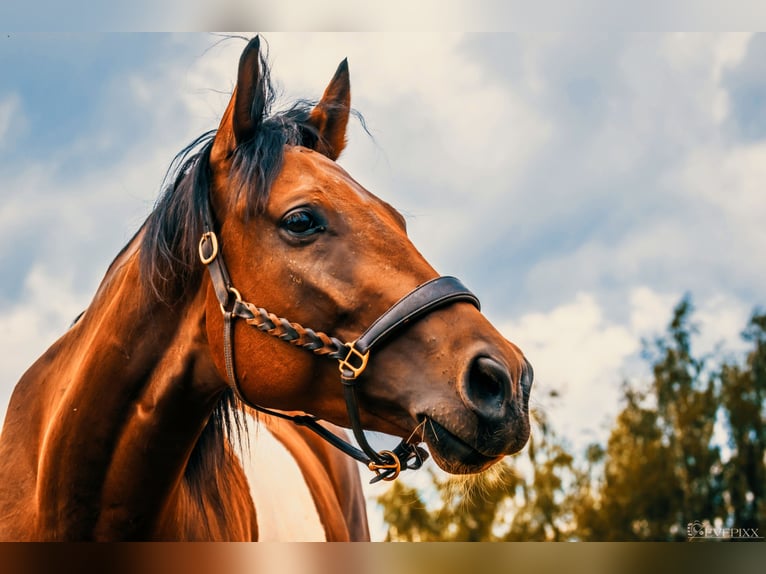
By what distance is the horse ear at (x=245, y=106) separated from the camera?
266 centimetres

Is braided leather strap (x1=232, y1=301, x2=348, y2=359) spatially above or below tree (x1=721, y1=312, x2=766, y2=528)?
below

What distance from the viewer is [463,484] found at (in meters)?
2.59

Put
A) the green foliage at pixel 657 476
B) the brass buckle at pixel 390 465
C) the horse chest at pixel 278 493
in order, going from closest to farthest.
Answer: the brass buckle at pixel 390 465, the horse chest at pixel 278 493, the green foliage at pixel 657 476

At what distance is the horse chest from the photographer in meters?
3.72

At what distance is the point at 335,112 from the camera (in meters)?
3.26

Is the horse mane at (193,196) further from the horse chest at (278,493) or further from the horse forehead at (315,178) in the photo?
the horse chest at (278,493)

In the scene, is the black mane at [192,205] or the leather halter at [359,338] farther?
the black mane at [192,205]

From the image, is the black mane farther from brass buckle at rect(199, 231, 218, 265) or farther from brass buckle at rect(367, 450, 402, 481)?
brass buckle at rect(367, 450, 402, 481)

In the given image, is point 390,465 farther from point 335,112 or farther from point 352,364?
point 335,112

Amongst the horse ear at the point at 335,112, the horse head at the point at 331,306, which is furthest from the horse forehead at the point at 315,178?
the horse ear at the point at 335,112

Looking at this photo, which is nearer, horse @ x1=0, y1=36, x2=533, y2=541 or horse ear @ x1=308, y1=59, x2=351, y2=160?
horse @ x1=0, y1=36, x2=533, y2=541

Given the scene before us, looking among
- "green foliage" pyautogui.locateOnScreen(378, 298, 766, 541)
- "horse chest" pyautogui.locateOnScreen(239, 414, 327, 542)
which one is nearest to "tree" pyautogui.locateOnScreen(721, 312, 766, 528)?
"green foliage" pyautogui.locateOnScreen(378, 298, 766, 541)

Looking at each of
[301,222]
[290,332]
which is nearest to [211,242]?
[301,222]

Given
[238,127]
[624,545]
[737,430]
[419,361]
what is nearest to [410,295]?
[419,361]
